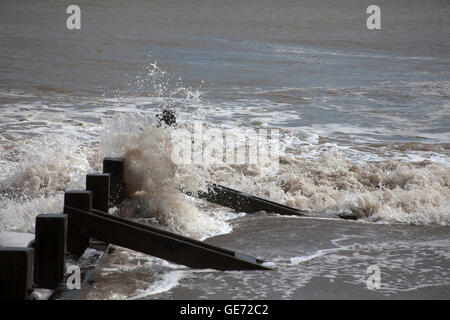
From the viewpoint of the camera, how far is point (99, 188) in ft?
17.2

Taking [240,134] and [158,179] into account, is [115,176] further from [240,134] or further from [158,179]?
[240,134]

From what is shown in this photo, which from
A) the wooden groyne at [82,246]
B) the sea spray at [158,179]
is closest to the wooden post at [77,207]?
the wooden groyne at [82,246]

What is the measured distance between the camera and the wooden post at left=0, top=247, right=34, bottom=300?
3426mm

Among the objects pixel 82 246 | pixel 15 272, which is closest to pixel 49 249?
pixel 15 272

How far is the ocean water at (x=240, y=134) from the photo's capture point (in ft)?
19.1

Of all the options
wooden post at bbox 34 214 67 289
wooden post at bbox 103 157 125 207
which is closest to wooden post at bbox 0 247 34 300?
wooden post at bbox 34 214 67 289

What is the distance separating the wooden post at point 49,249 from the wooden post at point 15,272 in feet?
1.72

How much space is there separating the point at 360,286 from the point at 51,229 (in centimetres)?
230

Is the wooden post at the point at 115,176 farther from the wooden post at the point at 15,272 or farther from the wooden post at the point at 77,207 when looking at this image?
the wooden post at the point at 15,272

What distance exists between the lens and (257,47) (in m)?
29.6

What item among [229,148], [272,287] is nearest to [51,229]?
[272,287]

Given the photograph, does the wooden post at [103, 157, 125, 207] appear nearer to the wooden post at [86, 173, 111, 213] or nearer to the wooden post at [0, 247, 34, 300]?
the wooden post at [86, 173, 111, 213]

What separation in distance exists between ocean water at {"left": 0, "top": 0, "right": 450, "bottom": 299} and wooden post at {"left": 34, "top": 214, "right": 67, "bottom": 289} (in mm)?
515

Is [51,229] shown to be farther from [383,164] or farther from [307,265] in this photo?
[383,164]
